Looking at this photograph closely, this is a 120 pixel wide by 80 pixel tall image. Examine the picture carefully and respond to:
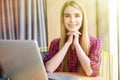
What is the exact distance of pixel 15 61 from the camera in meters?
1.24

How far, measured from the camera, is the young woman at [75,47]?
5.94 feet

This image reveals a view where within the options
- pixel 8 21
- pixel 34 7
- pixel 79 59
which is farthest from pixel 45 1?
pixel 79 59

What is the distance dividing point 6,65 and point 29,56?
23 cm

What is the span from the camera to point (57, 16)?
6.40 ft

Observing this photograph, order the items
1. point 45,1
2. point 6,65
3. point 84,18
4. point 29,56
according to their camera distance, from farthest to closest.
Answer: point 45,1 < point 84,18 < point 6,65 < point 29,56

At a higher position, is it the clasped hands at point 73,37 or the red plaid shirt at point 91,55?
the clasped hands at point 73,37

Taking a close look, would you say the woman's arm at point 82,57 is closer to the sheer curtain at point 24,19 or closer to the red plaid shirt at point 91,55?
the red plaid shirt at point 91,55

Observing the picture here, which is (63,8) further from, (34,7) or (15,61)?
(15,61)

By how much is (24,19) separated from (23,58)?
88 centimetres

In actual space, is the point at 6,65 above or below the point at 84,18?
below

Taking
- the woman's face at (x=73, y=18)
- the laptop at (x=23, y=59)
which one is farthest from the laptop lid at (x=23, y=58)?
the woman's face at (x=73, y=18)

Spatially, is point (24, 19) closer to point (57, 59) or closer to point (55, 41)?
point (55, 41)

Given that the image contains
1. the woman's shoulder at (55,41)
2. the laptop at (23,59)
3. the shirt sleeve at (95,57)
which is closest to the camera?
the laptop at (23,59)

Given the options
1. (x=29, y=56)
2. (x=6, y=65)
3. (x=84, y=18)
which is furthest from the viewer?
(x=84, y=18)
